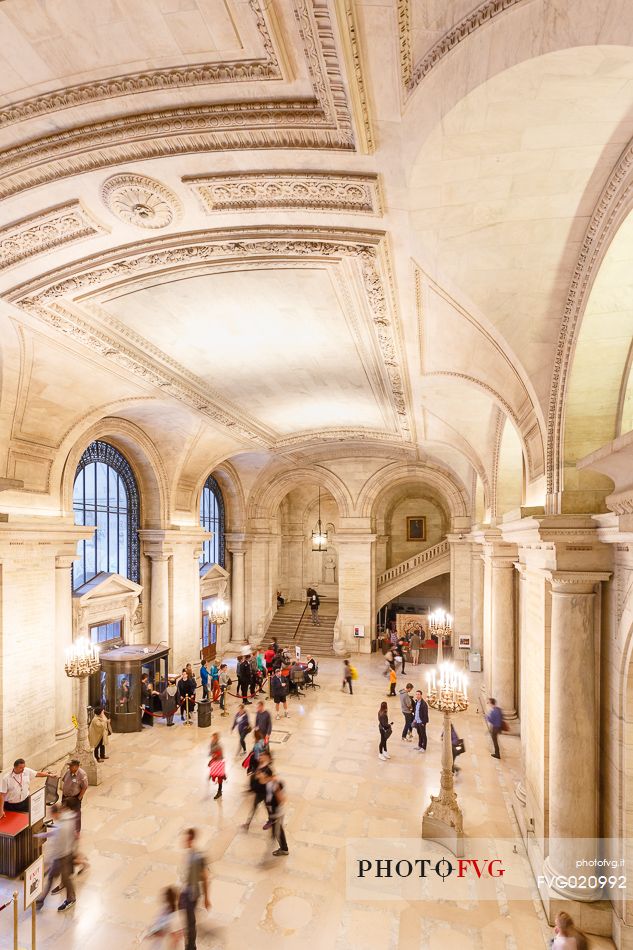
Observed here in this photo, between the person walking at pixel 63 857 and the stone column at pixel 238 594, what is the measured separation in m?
14.0

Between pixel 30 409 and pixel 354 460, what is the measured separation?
41.2 ft

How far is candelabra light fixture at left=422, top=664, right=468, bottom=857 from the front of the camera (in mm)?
6648

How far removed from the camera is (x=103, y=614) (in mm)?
12039

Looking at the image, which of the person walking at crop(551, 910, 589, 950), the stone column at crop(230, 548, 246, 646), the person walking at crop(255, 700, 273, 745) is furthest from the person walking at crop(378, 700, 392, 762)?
the stone column at crop(230, 548, 246, 646)

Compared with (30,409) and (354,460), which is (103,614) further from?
(354,460)

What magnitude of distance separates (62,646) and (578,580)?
8.75m

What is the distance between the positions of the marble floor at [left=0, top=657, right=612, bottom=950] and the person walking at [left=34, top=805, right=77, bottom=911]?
0.37ft

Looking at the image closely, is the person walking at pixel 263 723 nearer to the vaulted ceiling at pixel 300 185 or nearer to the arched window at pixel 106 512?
the arched window at pixel 106 512

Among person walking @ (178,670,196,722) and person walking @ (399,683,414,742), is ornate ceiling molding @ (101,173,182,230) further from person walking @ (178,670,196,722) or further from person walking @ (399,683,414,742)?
person walking @ (178,670,196,722)

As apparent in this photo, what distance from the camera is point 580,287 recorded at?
469 cm

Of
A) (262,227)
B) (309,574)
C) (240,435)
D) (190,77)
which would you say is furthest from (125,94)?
(309,574)

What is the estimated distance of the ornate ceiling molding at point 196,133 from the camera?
3453 millimetres

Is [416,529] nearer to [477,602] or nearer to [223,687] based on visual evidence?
[477,602]

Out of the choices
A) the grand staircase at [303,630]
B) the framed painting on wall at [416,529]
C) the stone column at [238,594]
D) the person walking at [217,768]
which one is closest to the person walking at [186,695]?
the person walking at [217,768]
